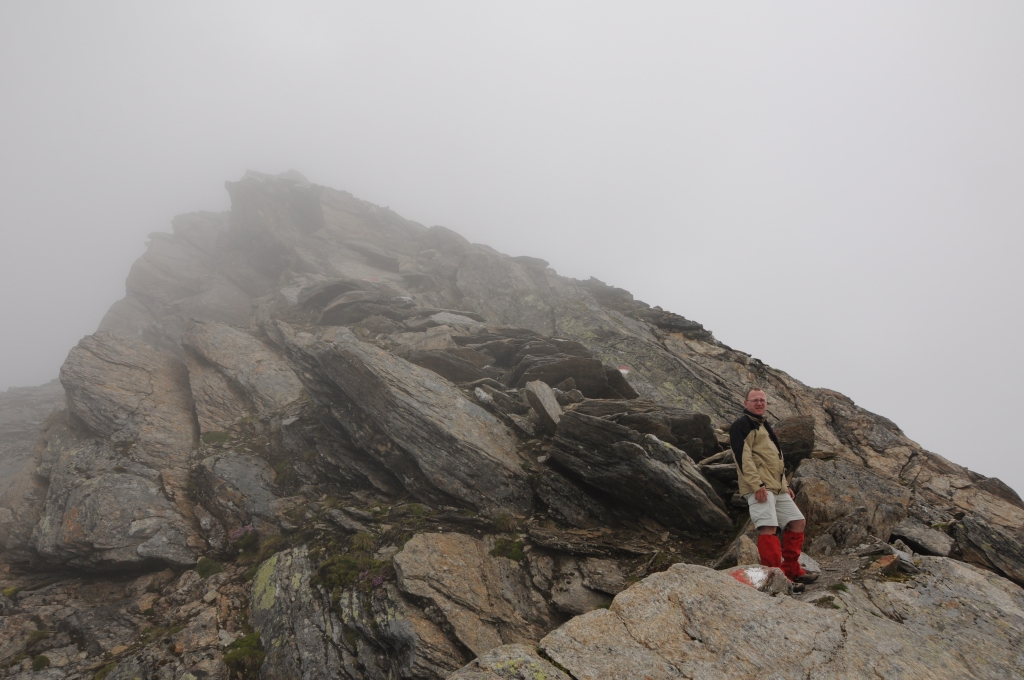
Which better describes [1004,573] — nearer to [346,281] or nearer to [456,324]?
[456,324]

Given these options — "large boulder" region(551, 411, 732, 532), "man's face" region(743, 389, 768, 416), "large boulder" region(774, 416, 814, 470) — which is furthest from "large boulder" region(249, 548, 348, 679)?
"large boulder" region(774, 416, 814, 470)

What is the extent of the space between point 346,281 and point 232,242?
102ft

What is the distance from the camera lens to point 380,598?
46.0 ft

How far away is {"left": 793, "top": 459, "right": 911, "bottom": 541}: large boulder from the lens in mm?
14148

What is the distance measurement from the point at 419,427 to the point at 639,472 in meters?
9.10

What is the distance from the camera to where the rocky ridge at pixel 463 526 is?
908 centimetres

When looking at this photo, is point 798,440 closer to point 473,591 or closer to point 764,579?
point 764,579

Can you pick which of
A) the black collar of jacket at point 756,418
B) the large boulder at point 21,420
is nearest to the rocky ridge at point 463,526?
the black collar of jacket at point 756,418

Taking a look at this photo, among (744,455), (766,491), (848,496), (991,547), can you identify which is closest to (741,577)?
(766,491)

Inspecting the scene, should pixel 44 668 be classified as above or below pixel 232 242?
below

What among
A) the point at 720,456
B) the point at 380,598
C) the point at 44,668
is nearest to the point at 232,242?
the point at 44,668

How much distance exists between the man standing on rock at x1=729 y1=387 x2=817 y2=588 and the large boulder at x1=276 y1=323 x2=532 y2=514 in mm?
8777

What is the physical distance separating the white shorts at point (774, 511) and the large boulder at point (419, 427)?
871 centimetres

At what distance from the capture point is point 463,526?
17062 mm
